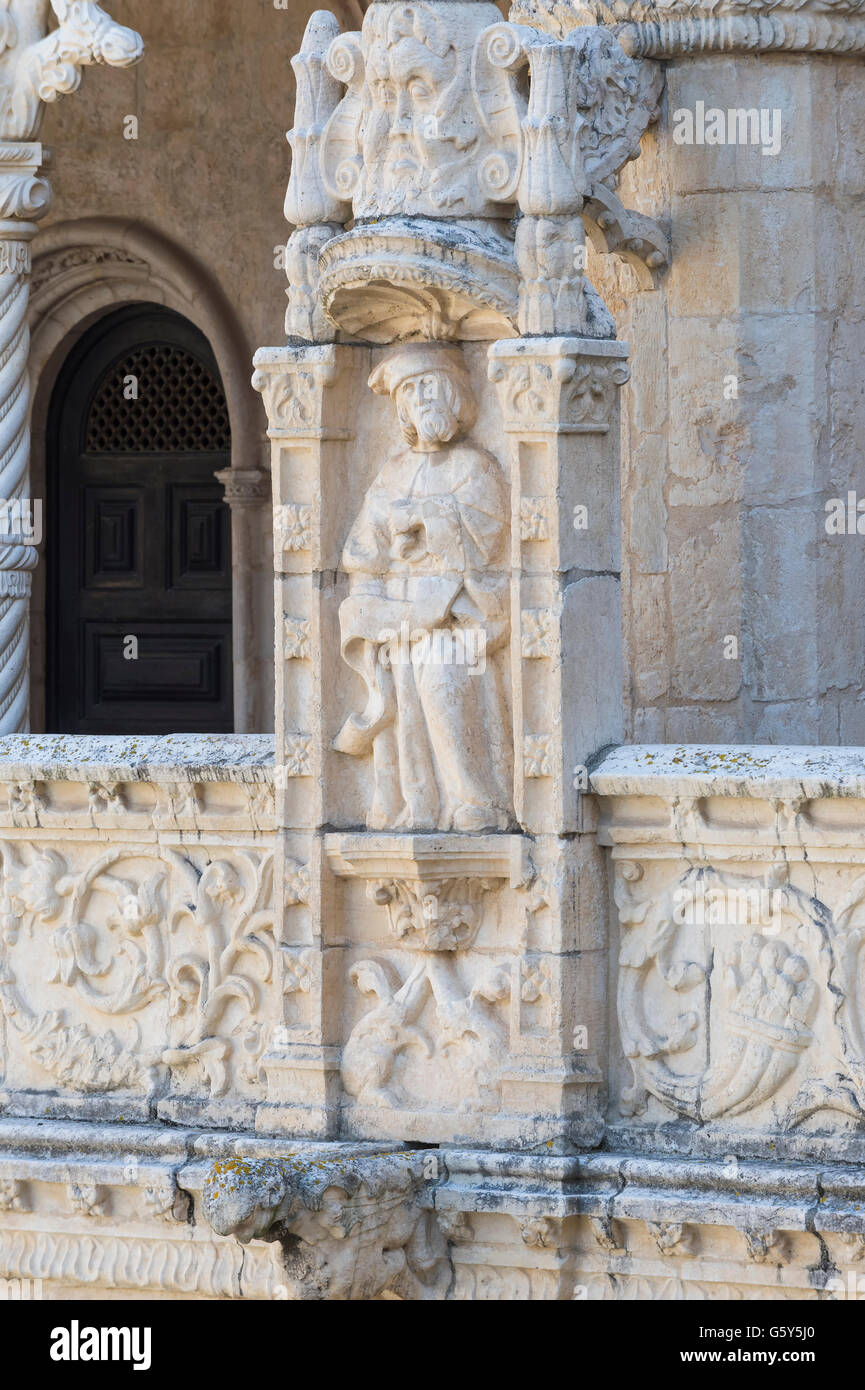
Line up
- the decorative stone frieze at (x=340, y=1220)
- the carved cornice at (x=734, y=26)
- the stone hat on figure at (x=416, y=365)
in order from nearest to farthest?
1. the decorative stone frieze at (x=340, y=1220)
2. the stone hat on figure at (x=416, y=365)
3. the carved cornice at (x=734, y=26)

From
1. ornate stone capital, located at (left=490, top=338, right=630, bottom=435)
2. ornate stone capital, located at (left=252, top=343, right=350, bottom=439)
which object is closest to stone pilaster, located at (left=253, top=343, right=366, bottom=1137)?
ornate stone capital, located at (left=252, top=343, right=350, bottom=439)

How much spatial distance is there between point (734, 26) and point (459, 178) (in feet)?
4.40

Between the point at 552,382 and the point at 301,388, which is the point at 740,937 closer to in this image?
the point at 552,382

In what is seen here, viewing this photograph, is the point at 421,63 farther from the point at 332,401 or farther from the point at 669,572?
the point at 669,572

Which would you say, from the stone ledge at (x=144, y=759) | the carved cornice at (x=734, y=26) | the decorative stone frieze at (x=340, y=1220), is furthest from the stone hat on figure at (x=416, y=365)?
the decorative stone frieze at (x=340, y=1220)

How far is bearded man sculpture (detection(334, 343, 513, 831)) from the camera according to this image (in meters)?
8.95

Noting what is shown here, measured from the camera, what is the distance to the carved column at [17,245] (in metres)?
10.1

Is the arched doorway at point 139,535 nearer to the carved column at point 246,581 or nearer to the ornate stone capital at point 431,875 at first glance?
the carved column at point 246,581

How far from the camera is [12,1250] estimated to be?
959cm

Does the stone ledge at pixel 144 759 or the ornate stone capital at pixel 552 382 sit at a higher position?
the ornate stone capital at pixel 552 382

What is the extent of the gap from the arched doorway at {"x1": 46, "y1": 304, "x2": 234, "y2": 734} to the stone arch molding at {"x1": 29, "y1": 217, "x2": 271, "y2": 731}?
9 cm

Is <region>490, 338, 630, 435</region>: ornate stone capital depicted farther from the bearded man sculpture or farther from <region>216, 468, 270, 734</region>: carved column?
<region>216, 468, 270, 734</region>: carved column

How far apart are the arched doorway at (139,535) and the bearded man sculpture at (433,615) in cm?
464

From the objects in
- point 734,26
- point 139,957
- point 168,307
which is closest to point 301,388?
point 139,957
